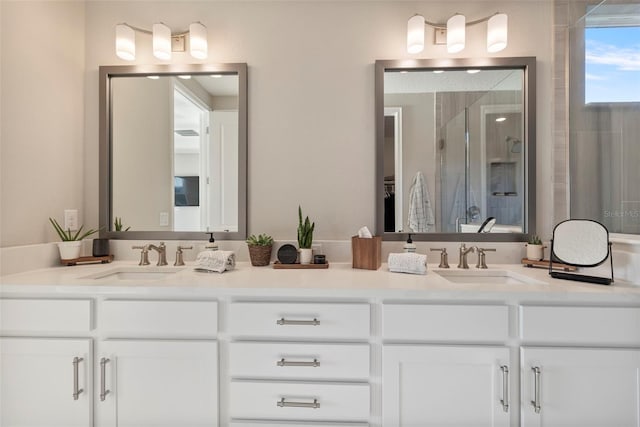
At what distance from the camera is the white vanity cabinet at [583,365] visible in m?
1.09

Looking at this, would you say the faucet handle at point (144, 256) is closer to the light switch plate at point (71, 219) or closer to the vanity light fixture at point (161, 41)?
the light switch plate at point (71, 219)

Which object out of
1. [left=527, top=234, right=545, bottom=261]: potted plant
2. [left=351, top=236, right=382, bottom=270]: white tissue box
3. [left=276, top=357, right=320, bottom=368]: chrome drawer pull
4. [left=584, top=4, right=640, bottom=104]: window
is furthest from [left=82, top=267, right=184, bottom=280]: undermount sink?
[left=584, top=4, right=640, bottom=104]: window

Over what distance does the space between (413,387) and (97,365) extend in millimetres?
1213

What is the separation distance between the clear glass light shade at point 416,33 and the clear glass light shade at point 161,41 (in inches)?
51.1

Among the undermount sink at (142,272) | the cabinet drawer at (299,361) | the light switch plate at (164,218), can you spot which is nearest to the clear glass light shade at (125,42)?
the light switch plate at (164,218)

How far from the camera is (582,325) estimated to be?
43.3 inches

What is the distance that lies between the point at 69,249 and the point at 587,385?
2324mm

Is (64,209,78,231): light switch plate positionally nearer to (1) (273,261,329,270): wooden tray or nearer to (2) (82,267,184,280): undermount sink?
(2) (82,267,184,280): undermount sink

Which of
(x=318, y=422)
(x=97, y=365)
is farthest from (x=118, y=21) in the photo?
(x=318, y=422)

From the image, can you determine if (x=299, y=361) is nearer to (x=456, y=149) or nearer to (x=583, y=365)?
(x=583, y=365)

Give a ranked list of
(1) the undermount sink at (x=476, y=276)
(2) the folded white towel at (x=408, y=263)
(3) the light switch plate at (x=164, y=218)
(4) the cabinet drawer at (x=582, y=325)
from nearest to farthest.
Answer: (4) the cabinet drawer at (x=582, y=325)
(2) the folded white towel at (x=408, y=263)
(1) the undermount sink at (x=476, y=276)
(3) the light switch plate at (x=164, y=218)

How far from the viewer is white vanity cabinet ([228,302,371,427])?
1139mm

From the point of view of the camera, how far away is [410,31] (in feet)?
5.26

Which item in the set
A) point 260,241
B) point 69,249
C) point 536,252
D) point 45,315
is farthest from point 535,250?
point 69,249
